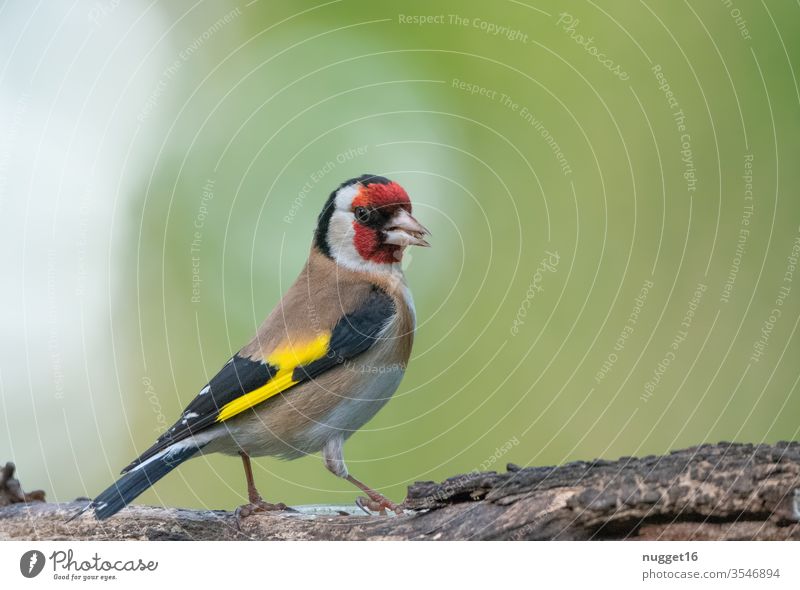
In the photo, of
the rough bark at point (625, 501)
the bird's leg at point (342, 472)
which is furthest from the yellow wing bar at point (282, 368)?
the rough bark at point (625, 501)

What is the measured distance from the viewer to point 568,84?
6.89 m

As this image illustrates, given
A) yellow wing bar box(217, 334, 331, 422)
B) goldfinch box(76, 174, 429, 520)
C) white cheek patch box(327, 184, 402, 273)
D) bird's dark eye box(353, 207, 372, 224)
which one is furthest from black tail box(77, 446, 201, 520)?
bird's dark eye box(353, 207, 372, 224)

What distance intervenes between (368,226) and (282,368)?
98cm

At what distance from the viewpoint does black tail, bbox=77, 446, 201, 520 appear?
445 centimetres

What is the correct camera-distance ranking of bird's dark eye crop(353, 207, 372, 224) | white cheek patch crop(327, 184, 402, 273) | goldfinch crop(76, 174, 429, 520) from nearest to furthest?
goldfinch crop(76, 174, 429, 520), bird's dark eye crop(353, 207, 372, 224), white cheek patch crop(327, 184, 402, 273)

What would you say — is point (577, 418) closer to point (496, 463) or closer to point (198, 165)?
point (496, 463)

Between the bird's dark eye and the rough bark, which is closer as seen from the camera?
the rough bark

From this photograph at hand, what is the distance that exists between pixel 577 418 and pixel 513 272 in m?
1.11

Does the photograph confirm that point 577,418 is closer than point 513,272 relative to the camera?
Yes

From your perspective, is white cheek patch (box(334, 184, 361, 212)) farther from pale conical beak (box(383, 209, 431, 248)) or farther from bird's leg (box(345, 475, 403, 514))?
bird's leg (box(345, 475, 403, 514))

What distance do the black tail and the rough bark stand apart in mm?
1009

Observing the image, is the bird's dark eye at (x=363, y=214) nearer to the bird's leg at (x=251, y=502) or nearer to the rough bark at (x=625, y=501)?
the bird's leg at (x=251, y=502)

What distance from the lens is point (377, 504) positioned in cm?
482
